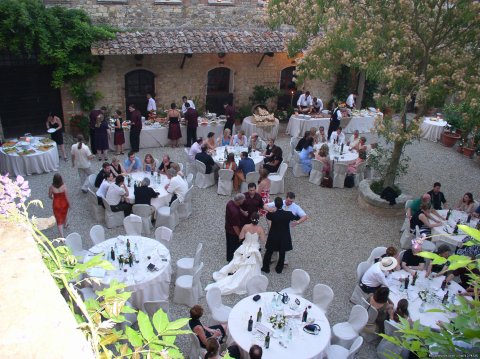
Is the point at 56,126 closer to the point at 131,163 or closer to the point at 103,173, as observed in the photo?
the point at 131,163

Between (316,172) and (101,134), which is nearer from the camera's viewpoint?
(316,172)

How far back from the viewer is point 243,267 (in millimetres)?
8133

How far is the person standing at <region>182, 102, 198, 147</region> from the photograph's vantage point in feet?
48.0

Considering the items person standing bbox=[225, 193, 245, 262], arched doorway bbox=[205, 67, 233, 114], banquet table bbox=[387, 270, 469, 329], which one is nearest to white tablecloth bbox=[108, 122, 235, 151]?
arched doorway bbox=[205, 67, 233, 114]

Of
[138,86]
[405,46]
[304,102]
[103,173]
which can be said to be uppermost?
[405,46]

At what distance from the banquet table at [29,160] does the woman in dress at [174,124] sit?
12.2 feet

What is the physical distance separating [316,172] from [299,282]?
18.5ft

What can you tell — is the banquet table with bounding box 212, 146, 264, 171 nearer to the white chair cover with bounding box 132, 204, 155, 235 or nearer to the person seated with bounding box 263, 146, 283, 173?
the person seated with bounding box 263, 146, 283, 173

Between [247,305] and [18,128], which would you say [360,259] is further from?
[18,128]

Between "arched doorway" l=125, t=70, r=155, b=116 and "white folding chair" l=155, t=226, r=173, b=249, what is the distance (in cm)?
896

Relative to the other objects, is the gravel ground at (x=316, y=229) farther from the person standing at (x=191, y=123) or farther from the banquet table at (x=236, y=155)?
the person standing at (x=191, y=123)

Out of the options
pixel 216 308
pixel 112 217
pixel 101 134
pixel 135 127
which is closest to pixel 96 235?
pixel 112 217

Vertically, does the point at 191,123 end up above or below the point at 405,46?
below

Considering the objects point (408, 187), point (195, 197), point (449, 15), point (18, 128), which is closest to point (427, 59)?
point (449, 15)
